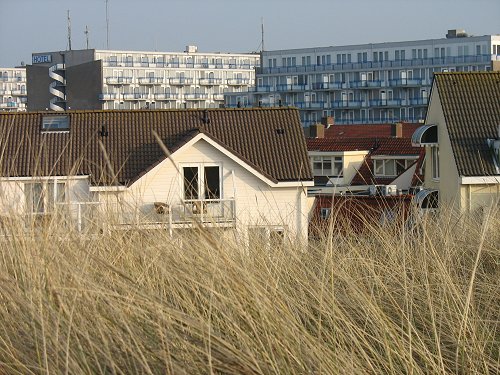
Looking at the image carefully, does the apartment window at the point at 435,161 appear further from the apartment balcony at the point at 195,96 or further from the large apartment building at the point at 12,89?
the large apartment building at the point at 12,89

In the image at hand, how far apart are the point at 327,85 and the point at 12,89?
63.7 m

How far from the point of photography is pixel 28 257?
4.35 metres

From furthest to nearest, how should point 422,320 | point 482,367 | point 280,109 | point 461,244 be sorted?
point 280,109
point 461,244
point 422,320
point 482,367

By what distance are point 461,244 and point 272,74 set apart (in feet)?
356

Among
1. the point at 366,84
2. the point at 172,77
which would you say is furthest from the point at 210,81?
the point at 366,84

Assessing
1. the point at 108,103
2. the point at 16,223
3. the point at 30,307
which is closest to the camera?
the point at 30,307

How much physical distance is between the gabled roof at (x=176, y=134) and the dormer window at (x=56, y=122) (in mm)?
148

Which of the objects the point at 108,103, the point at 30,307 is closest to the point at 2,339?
the point at 30,307

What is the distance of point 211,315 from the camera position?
405 cm

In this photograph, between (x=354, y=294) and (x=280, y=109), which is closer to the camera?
(x=354, y=294)

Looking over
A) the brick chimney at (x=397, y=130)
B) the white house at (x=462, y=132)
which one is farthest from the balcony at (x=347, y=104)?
the white house at (x=462, y=132)

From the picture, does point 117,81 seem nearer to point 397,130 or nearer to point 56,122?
point 397,130

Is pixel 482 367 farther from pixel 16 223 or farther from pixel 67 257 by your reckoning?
pixel 16 223

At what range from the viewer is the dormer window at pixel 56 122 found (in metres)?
30.8
